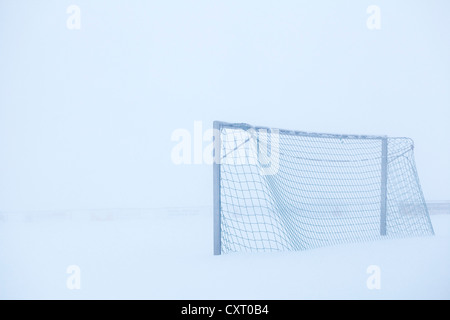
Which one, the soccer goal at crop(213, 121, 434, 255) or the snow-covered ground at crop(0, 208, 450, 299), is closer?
the snow-covered ground at crop(0, 208, 450, 299)

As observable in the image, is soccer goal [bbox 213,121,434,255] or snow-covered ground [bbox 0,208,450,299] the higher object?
soccer goal [bbox 213,121,434,255]

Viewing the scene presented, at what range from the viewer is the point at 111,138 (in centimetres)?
303

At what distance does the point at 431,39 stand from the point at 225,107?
2.45m

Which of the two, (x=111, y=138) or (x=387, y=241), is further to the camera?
(x=111, y=138)

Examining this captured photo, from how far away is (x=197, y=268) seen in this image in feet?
4.91

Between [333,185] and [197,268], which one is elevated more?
[333,185]

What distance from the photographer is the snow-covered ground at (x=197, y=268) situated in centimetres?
119

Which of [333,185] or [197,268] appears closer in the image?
[197,268]

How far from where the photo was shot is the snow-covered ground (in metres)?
1.19

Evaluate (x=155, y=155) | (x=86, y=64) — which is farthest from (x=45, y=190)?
(x=86, y=64)

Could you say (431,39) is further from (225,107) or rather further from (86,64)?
(86,64)

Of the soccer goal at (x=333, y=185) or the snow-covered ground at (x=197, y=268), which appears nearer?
the snow-covered ground at (x=197, y=268)

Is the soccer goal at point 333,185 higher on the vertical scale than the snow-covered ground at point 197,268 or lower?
higher
